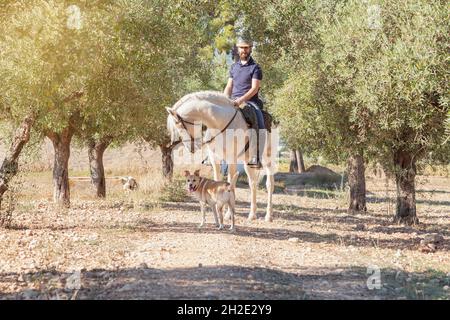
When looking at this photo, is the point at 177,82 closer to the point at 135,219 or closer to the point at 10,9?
the point at 135,219

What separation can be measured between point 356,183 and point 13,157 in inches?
584

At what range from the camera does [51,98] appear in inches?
619

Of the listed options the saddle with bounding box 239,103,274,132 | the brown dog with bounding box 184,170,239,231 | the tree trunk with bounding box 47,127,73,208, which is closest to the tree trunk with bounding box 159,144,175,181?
the tree trunk with bounding box 47,127,73,208

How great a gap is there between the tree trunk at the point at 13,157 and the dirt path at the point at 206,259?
1.29 m

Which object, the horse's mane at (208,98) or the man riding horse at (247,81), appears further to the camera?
the man riding horse at (247,81)

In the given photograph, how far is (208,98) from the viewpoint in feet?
49.1

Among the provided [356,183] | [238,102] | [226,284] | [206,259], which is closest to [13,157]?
[238,102]

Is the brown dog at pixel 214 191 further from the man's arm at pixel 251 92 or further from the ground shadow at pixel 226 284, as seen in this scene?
the ground shadow at pixel 226 284

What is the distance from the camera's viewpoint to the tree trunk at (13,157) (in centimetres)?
1590

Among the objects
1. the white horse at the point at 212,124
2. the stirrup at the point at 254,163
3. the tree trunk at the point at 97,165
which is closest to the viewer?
the white horse at the point at 212,124

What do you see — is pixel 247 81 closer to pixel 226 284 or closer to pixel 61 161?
pixel 226 284

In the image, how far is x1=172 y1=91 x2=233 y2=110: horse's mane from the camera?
48.1 ft

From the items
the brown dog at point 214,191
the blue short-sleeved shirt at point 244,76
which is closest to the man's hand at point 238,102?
the blue short-sleeved shirt at point 244,76
